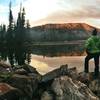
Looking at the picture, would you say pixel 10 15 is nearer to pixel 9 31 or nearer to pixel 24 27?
pixel 9 31

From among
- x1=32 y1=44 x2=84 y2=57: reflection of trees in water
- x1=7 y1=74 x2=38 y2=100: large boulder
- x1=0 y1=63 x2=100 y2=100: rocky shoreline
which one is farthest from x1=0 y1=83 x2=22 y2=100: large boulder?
x1=32 y1=44 x2=84 y2=57: reflection of trees in water

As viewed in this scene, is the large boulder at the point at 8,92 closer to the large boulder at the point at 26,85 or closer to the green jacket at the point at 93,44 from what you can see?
the large boulder at the point at 26,85

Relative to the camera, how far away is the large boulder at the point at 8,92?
1875cm

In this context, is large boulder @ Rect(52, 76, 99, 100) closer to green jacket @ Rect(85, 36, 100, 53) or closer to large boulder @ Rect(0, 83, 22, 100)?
large boulder @ Rect(0, 83, 22, 100)

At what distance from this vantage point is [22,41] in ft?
455

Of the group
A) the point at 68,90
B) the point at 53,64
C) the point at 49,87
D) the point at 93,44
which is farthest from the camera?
the point at 53,64

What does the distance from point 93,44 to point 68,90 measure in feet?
16.2

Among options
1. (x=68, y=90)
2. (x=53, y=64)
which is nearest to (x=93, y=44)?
(x=68, y=90)

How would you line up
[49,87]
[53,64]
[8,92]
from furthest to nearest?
[53,64]
[49,87]
[8,92]

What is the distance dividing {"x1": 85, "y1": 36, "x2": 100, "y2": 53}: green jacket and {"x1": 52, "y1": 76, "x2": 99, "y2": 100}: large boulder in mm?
4131

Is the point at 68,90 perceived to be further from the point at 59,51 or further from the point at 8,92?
the point at 59,51

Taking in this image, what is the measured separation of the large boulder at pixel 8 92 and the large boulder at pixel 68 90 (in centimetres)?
175

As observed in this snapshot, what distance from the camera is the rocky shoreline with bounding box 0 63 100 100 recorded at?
1902cm

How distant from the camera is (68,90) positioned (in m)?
19.0
